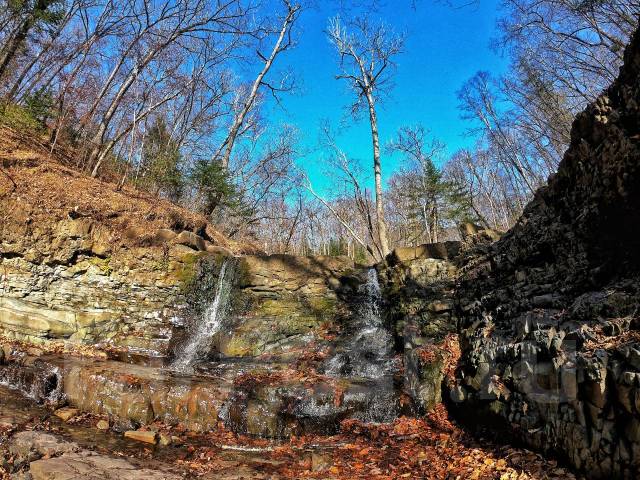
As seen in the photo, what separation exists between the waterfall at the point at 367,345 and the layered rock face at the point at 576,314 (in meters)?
2.30

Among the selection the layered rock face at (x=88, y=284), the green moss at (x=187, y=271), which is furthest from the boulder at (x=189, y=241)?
the green moss at (x=187, y=271)

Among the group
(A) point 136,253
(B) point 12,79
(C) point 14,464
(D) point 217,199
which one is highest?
(B) point 12,79

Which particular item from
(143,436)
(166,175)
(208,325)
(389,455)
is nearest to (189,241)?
(208,325)

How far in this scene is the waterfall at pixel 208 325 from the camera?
988 cm

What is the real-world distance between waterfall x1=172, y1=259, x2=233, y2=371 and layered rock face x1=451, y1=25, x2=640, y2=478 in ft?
21.8

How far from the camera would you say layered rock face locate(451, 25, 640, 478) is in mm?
3816

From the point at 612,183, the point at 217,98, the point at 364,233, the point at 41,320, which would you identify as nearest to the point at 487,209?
the point at 364,233

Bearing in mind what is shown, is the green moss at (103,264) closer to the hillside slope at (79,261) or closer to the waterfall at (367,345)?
the hillside slope at (79,261)

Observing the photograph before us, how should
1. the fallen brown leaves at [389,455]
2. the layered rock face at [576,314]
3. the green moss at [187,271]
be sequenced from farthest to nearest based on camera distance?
1. the green moss at [187,271]
2. the fallen brown leaves at [389,455]
3. the layered rock face at [576,314]

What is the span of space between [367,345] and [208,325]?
4.70 m

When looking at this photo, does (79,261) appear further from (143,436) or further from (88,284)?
(143,436)

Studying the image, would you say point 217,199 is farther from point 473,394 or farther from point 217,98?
point 473,394

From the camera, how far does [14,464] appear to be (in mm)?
4551

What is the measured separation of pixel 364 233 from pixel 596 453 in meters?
39.5
